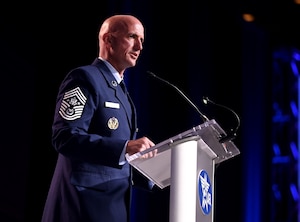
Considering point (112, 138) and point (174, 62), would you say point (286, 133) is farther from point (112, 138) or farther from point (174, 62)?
point (112, 138)

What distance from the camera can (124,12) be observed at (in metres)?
3.71

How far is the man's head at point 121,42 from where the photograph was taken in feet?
7.57

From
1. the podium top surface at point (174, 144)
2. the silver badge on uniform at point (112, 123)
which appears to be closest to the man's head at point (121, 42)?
the silver badge on uniform at point (112, 123)

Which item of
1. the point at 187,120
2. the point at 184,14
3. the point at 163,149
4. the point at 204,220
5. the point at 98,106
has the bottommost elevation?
the point at 204,220

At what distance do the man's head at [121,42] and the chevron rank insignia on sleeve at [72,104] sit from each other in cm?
29

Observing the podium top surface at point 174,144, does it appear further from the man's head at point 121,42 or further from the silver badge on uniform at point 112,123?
the man's head at point 121,42

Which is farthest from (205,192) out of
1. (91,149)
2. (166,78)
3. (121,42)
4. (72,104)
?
(166,78)

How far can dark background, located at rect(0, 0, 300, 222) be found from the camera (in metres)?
3.40

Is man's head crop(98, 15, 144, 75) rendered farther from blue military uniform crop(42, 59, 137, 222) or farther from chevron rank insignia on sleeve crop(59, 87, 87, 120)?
chevron rank insignia on sleeve crop(59, 87, 87, 120)

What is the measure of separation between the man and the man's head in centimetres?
13

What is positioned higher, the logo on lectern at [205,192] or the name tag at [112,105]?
the name tag at [112,105]

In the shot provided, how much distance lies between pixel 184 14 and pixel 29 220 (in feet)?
5.17

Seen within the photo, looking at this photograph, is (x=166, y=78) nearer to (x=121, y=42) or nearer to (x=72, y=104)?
(x=121, y=42)

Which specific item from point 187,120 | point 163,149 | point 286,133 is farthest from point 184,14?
point 163,149
